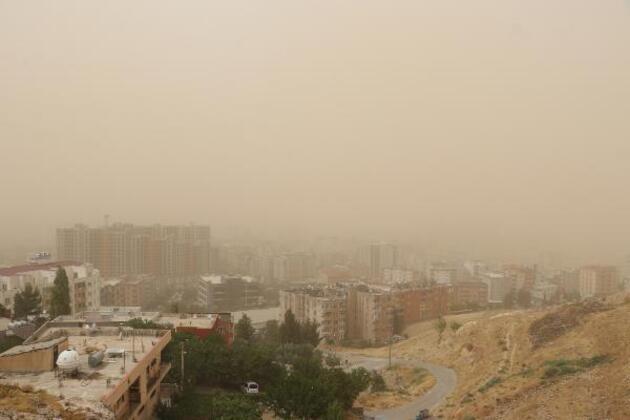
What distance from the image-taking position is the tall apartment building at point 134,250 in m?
45.5

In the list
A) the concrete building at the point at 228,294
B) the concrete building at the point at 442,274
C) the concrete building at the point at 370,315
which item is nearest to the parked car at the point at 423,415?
the concrete building at the point at 370,315

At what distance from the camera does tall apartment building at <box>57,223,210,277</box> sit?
149 ft

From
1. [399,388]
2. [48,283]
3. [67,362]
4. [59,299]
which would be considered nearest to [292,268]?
[48,283]

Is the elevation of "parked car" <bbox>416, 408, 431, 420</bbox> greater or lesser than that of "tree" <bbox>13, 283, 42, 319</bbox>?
lesser

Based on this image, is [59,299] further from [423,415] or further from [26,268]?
[423,415]

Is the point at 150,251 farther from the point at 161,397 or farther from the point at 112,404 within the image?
the point at 112,404

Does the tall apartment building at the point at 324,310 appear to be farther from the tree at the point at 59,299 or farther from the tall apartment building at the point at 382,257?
the tall apartment building at the point at 382,257

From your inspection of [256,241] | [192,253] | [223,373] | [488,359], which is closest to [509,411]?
[488,359]

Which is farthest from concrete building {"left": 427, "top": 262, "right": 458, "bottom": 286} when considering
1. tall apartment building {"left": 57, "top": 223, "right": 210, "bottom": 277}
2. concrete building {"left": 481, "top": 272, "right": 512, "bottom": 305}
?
tall apartment building {"left": 57, "top": 223, "right": 210, "bottom": 277}

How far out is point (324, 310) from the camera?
85.8 feet

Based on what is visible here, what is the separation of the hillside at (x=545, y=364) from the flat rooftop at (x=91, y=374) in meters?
6.09

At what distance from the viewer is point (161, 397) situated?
32.8 feet

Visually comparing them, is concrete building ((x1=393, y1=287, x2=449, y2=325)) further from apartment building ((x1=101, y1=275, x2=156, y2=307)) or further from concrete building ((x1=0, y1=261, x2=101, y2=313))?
apartment building ((x1=101, y1=275, x2=156, y2=307))

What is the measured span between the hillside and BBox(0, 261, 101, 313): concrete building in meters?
14.1
